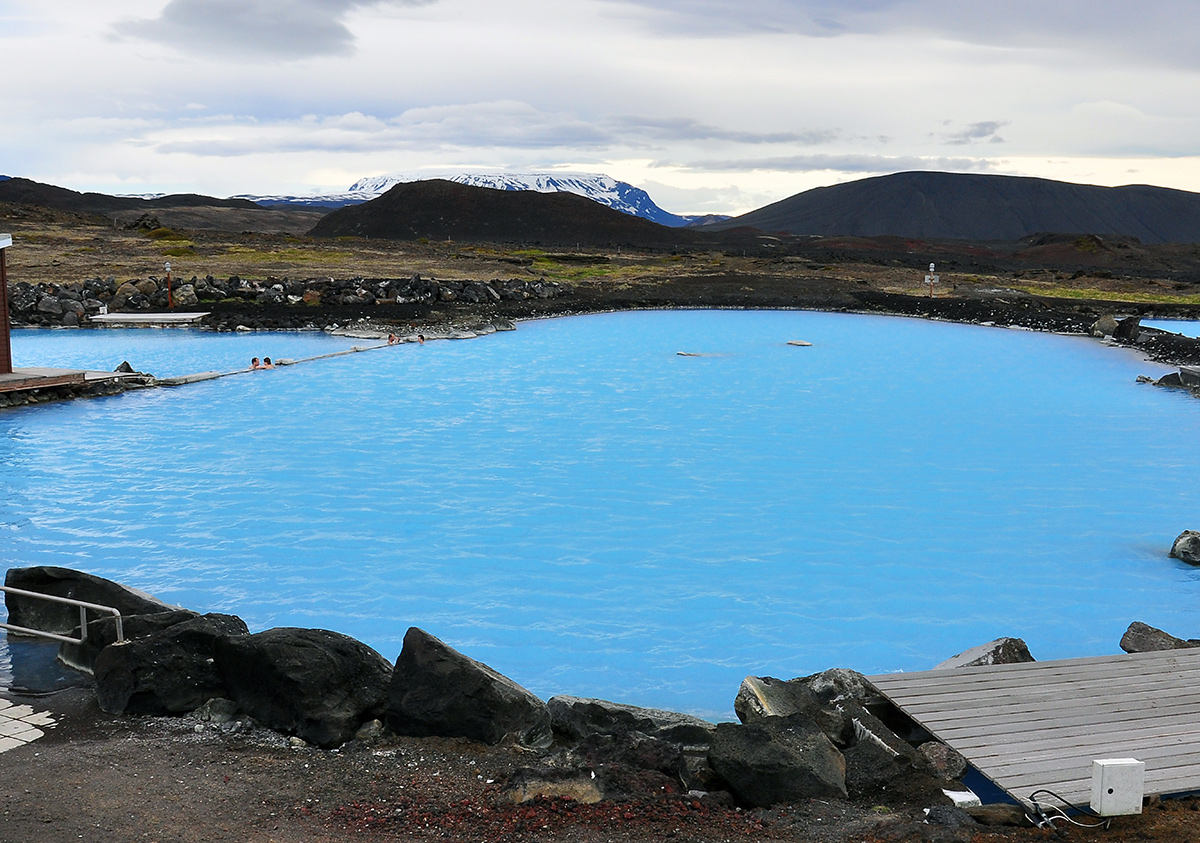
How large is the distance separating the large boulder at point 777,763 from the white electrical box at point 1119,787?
3.30ft

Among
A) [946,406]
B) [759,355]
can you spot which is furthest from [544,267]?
[946,406]

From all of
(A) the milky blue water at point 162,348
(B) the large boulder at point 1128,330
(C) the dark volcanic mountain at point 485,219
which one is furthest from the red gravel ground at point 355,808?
(C) the dark volcanic mountain at point 485,219

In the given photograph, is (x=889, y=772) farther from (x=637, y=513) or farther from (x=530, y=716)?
(x=637, y=513)

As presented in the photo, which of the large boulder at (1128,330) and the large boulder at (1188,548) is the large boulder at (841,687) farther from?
the large boulder at (1128,330)

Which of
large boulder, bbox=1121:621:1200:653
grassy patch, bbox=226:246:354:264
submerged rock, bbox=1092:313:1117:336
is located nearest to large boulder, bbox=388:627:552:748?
large boulder, bbox=1121:621:1200:653

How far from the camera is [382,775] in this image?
436cm

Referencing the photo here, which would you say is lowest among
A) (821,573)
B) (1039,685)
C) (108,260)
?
(821,573)

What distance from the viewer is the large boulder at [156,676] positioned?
4.94m

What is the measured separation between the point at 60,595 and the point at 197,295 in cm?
2403

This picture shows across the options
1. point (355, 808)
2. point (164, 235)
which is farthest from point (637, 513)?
point (164, 235)

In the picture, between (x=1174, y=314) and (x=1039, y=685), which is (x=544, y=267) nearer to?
(x=1174, y=314)

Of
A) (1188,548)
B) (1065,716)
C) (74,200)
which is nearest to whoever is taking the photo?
(1065,716)

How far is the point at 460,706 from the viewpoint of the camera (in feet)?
15.6

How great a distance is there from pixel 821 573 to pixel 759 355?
14.4m
